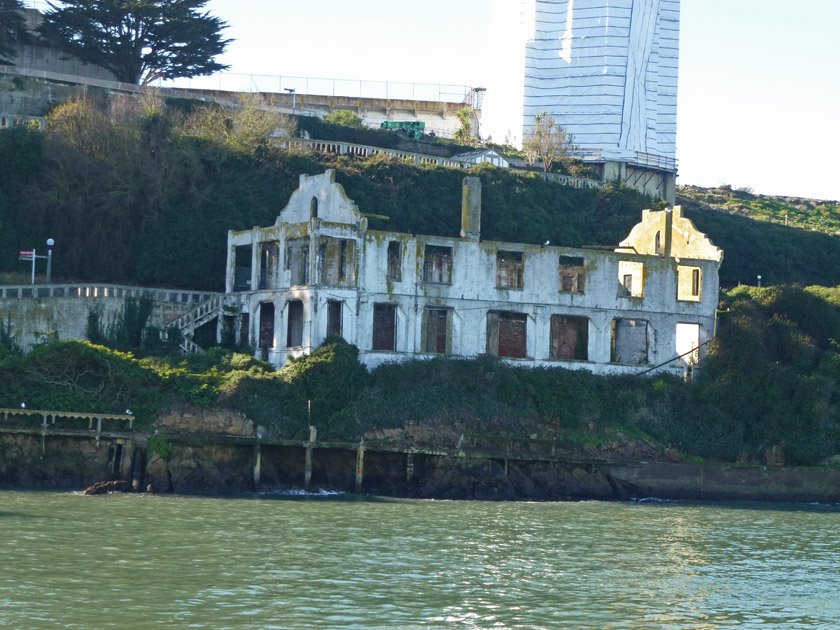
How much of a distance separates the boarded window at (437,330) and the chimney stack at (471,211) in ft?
11.5

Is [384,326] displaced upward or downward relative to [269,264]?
downward

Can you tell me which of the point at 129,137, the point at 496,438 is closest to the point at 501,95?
the point at 129,137

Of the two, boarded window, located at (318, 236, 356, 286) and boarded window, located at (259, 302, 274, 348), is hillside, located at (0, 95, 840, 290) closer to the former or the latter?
boarded window, located at (259, 302, 274, 348)

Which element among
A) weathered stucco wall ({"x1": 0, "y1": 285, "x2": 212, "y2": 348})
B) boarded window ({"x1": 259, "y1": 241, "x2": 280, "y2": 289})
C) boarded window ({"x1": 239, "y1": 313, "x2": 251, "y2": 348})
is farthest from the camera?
boarded window ({"x1": 239, "y1": 313, "x2": 251, "y2": 348})

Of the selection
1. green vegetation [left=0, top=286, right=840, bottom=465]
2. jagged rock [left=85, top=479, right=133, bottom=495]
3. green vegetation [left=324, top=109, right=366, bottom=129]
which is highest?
green vegetation [left=324, top=109, right=366, bottom=129]

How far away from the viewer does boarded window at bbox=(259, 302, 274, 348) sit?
53.0 m

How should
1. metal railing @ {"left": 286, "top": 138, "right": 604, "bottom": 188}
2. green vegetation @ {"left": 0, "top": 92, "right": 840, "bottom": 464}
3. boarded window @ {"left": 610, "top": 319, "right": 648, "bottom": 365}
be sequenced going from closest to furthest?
1. green vegetation @ {"left": 0, "top": 92, "right": 840, "bottom": 464}
2. boarded window @ {"left": 610, "top": 319, "right": 648, "bottom": 365}
3. metal railing @ {"left": 286, "top": 138, "right": 604, "bottom": 188}

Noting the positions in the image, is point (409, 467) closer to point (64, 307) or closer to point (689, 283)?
point (64, 307)

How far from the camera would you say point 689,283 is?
55906mm

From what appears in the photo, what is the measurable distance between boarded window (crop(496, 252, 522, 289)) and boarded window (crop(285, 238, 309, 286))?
9.46 meters

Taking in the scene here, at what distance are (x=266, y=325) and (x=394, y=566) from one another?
2586 centimetres

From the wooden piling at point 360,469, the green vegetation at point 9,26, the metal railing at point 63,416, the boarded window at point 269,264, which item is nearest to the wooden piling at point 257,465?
the wooden piling at point 360,469

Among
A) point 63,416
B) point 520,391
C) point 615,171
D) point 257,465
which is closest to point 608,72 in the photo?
point 615,171

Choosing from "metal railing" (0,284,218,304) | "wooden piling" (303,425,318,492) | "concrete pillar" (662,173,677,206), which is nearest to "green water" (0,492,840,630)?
"wooden piling" (303,425,318,492)
